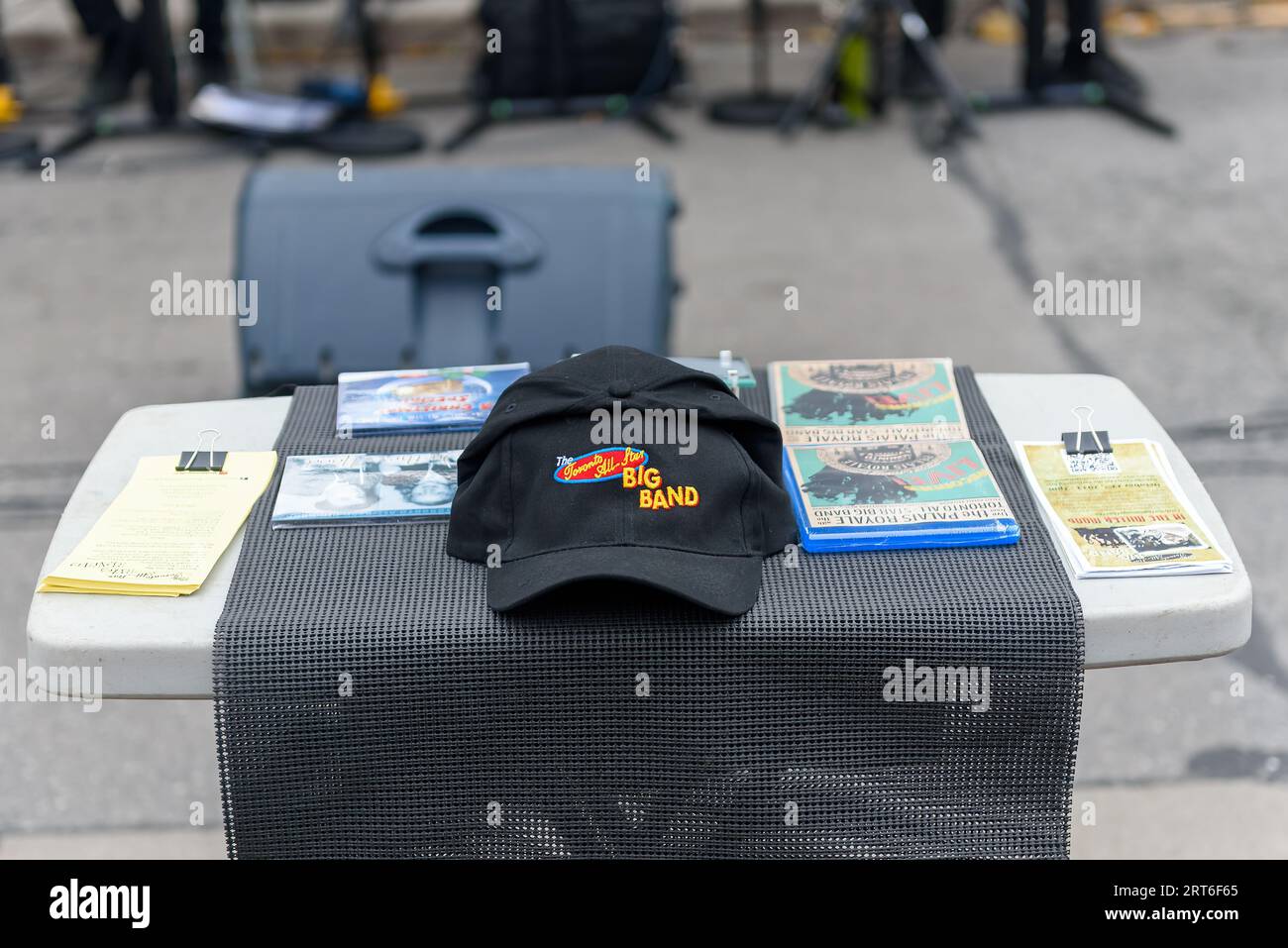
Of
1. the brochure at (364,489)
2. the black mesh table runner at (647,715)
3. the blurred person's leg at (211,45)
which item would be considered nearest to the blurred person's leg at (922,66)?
the blurred person's leg at (211,45)

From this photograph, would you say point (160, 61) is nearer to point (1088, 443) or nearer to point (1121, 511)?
point (1088, 443)

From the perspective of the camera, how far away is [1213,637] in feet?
5.19

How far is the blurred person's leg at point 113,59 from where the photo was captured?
6.89 meters

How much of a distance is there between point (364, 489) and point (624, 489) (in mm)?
401

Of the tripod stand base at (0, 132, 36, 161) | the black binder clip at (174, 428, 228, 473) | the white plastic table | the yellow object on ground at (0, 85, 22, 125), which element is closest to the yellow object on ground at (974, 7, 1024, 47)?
the tripod stand base at (0, 132, 36, 161)

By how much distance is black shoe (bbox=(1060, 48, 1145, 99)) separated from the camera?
22.1 feet

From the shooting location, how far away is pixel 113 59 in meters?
7.08

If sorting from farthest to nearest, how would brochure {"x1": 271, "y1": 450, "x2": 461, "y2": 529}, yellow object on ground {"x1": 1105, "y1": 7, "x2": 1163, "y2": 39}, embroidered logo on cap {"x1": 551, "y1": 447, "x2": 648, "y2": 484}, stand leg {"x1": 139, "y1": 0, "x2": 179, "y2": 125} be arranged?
yellow object on ground {"x1": 1105, "y1": 7, "x2": 1163, "y2": 39}
stand leg {"x1": 139, "y1": 0, "x2": 179, "y2": 125}
brochure {"x1": 271, "y1": 450, "x2": 461, "y2": 529}
embroidered logo on cap {"x1": 551, "y1": 447, "x2": 648, "y2": 484}

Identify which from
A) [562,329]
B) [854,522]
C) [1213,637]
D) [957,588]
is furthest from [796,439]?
[562,329]

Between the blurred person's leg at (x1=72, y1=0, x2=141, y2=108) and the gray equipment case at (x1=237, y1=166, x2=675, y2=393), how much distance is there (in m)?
4.68

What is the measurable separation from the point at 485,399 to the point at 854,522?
2.10 ft

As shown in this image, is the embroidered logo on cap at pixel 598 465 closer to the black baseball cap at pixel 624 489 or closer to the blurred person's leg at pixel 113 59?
the black baseball cap at pixel 624 489

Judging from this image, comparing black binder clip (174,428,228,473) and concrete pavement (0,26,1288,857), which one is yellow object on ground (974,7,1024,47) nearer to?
concrete pavement (0,26,1288,857)
